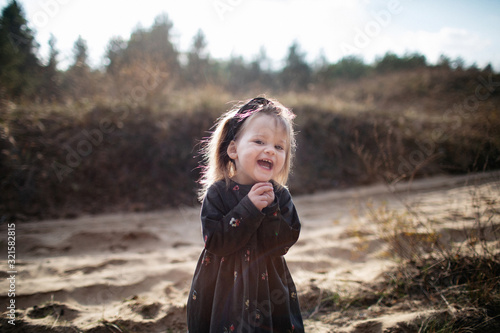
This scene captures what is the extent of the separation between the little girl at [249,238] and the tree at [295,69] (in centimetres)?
2213

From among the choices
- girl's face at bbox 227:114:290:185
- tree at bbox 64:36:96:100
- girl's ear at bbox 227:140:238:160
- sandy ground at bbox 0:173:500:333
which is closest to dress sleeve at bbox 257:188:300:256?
girl's face at bbox 227:114:290:185

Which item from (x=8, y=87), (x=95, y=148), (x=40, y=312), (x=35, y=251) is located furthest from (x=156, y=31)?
(x=40, y=312)

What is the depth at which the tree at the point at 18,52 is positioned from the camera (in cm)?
772

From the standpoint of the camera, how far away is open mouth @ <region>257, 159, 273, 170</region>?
154 cm

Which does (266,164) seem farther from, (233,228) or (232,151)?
(233,228)

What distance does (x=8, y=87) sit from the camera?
262 inches

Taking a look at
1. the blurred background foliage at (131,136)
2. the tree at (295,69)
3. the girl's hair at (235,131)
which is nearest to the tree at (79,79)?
the blurred background foliage at (131,136)

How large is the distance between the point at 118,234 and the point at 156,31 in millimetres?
23816

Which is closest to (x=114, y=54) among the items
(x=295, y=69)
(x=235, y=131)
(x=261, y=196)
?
(x=235, y=131)

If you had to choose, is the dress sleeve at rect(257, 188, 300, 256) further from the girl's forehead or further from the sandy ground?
the sandy ground

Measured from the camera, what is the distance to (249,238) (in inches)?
57.5

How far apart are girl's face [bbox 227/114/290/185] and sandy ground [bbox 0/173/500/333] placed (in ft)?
4.25

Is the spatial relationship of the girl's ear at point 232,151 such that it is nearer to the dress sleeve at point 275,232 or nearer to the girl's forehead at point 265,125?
the girl's forehead at point 265,125

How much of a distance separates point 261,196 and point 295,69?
2770cm
